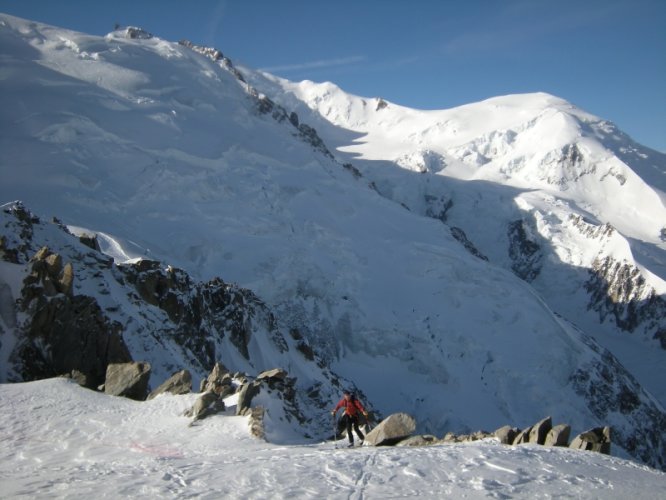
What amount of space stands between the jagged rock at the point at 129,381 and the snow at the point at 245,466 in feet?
8.69

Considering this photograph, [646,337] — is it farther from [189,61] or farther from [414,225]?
[189,61]

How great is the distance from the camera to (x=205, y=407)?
1703 cm

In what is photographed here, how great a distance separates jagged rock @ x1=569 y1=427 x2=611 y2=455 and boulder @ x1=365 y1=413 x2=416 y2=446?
396 cm

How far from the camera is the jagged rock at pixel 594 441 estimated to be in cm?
1446

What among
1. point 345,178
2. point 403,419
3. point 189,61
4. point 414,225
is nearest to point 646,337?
point 414,225

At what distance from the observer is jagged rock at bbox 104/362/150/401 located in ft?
62.2

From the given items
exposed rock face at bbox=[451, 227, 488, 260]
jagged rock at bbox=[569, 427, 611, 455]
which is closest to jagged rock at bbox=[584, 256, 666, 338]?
exposed rock face at bbox=[451, 227, 488, 260]

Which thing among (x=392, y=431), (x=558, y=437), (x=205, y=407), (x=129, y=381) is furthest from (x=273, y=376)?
(x=558, y=437)

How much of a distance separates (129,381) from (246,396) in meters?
4.25

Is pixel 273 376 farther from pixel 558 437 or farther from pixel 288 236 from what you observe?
pixel 288 236

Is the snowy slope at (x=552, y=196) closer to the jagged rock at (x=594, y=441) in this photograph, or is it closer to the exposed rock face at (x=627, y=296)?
the exposed rock face at (x=627, y=296)

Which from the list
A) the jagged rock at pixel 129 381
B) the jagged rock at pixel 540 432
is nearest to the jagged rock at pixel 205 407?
the jagged rock at pixel 129 381

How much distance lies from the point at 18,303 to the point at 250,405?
1034cm

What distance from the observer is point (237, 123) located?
8219 centimetres
